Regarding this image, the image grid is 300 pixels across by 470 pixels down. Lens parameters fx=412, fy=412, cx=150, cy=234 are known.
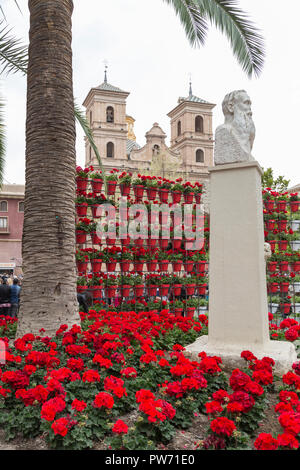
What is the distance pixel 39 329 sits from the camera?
466 cm

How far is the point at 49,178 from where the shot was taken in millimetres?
5016

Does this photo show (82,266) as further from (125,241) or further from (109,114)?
(109,114)

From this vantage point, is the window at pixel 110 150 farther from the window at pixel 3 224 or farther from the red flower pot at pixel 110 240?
the red flower pot at pixel 110 240

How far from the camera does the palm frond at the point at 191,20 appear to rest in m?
7.08

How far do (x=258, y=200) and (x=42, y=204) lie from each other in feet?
8.27

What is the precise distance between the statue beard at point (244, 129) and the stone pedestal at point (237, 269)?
1.17ft

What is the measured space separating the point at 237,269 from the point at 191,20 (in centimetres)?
531

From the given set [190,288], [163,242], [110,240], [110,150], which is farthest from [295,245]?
[110,150]

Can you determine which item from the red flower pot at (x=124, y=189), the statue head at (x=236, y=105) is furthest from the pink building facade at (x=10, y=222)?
the statue head at (x=236, y=105)

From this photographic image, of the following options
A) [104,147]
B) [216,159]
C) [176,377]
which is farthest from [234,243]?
[104,147]

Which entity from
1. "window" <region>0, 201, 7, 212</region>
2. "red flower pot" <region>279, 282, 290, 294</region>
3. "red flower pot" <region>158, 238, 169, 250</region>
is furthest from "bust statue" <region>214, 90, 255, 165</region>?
"window" <region>0, 201, 7, 212</region>

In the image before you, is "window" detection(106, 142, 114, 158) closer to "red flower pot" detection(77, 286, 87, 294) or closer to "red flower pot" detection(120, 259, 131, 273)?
"red flower pot" detection(120, 259, 131, 273)

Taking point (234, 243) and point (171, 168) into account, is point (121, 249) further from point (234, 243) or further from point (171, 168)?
point (171, 168)

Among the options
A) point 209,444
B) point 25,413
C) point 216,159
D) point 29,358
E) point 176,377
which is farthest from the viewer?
point 216,159
